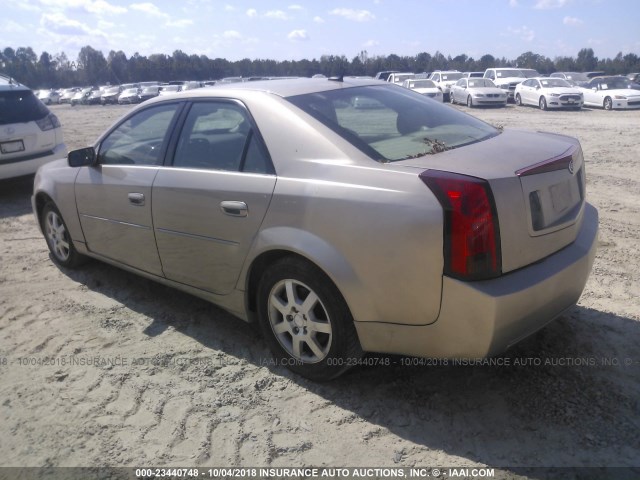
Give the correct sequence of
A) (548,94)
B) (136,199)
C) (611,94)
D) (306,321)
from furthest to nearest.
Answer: (548,94)
(611,94)
(136,199)
(306,321)

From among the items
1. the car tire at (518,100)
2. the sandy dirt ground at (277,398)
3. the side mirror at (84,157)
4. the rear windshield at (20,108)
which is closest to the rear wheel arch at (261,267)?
the sandy dirt ground at (277,398)

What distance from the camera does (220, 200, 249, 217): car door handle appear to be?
10.4ft

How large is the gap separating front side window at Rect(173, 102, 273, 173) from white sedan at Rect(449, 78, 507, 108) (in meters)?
23.0

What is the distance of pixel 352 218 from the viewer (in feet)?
8.86

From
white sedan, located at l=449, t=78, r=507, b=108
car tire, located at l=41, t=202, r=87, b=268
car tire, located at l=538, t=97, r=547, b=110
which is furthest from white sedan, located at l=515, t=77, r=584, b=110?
car tire, located at l=41, t=202, r=87, b=268

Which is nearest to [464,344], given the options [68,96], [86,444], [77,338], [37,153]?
[86,444]

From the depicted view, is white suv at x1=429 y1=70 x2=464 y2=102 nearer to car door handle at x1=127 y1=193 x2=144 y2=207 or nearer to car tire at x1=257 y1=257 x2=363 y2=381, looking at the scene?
car door handle at x1=127 y1=193 x2=144 y2=207

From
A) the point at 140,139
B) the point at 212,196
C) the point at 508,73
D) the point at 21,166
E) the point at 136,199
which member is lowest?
the point at 21,166

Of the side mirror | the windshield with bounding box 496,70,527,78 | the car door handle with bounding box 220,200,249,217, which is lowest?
the car door handle with bounding box 220,200,249,217

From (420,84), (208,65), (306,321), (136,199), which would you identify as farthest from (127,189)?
(208,65)

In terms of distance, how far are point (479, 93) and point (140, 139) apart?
2298cm

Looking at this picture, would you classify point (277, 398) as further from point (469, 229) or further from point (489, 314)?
point (469, 229)

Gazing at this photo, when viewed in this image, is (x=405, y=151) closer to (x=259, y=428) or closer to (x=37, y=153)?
(x=259, y=428)

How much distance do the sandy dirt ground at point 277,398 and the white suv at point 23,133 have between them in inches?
179
